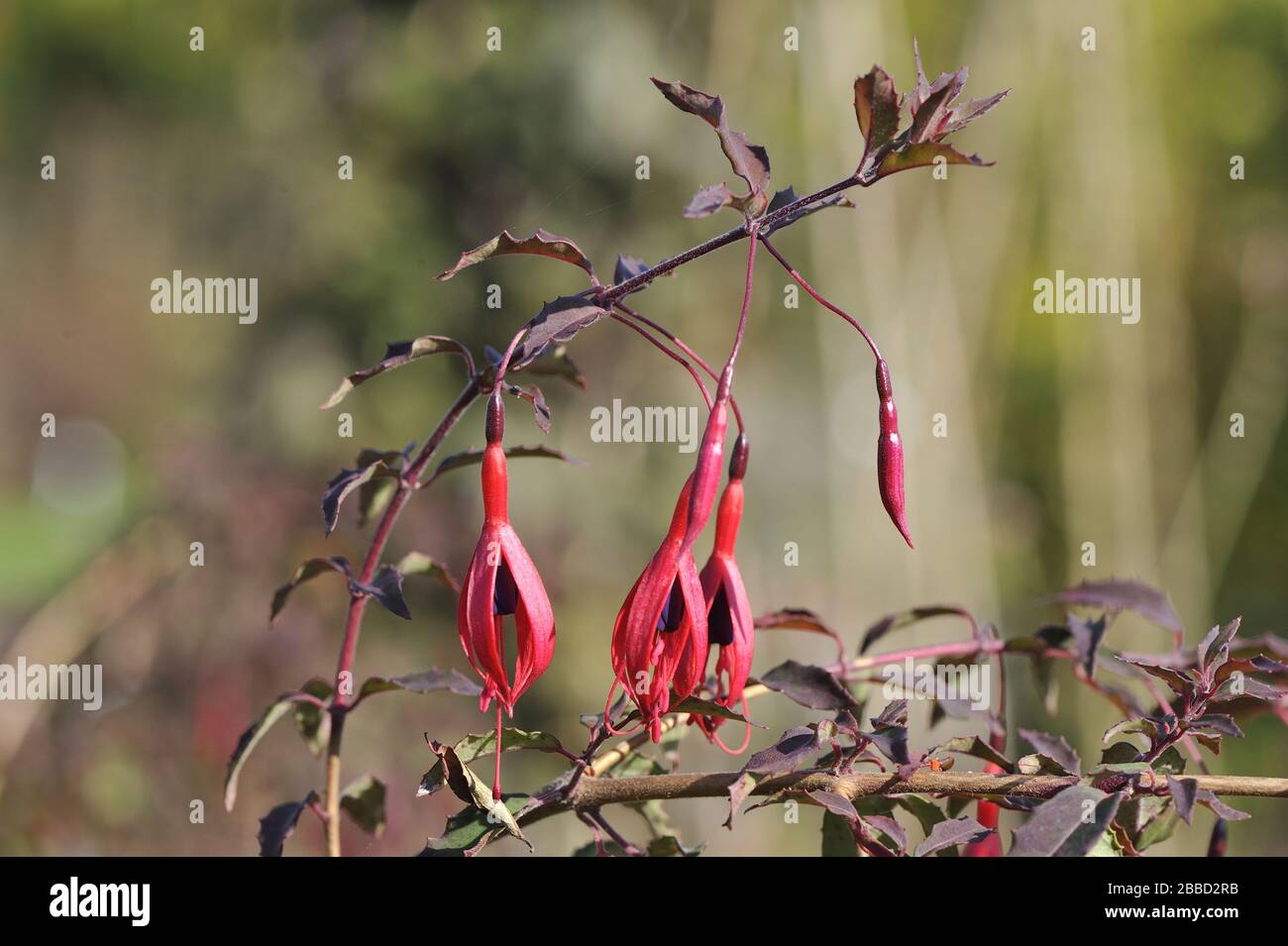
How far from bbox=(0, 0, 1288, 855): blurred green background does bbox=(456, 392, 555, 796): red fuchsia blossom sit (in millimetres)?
1041

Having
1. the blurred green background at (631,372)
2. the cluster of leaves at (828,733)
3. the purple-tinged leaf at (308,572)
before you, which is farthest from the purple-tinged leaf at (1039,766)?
the blurred green background at (631,372)

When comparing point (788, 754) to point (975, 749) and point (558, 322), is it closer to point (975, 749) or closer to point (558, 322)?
point (975, 749)

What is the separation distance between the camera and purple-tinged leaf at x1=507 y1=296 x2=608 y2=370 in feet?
1.52

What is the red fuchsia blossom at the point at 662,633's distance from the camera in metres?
0.46

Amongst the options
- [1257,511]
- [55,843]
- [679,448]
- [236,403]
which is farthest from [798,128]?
[55,843]

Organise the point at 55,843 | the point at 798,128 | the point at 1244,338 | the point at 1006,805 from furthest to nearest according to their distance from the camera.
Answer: the point at 1244,338 → the point at 798,128 → the point at 55,843 → the point at 1006,805

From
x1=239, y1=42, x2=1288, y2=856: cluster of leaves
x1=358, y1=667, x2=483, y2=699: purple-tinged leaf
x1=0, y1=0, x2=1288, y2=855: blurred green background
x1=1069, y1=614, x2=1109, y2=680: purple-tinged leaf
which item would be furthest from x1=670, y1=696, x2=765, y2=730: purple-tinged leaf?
x1=0, y1=0, x2=1288, y2=855: blurred green background

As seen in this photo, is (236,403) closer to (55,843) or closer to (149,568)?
(149,568)

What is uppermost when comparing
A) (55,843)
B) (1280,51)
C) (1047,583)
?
(1280,51)

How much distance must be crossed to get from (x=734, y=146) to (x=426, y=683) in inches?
11.3

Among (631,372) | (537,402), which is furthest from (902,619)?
(631,372)

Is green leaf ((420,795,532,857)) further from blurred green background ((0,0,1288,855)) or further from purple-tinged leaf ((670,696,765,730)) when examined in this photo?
blurred green background ((0,0,1288,855))

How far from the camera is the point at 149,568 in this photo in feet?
4.91

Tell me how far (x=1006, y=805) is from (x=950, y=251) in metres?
1.82
